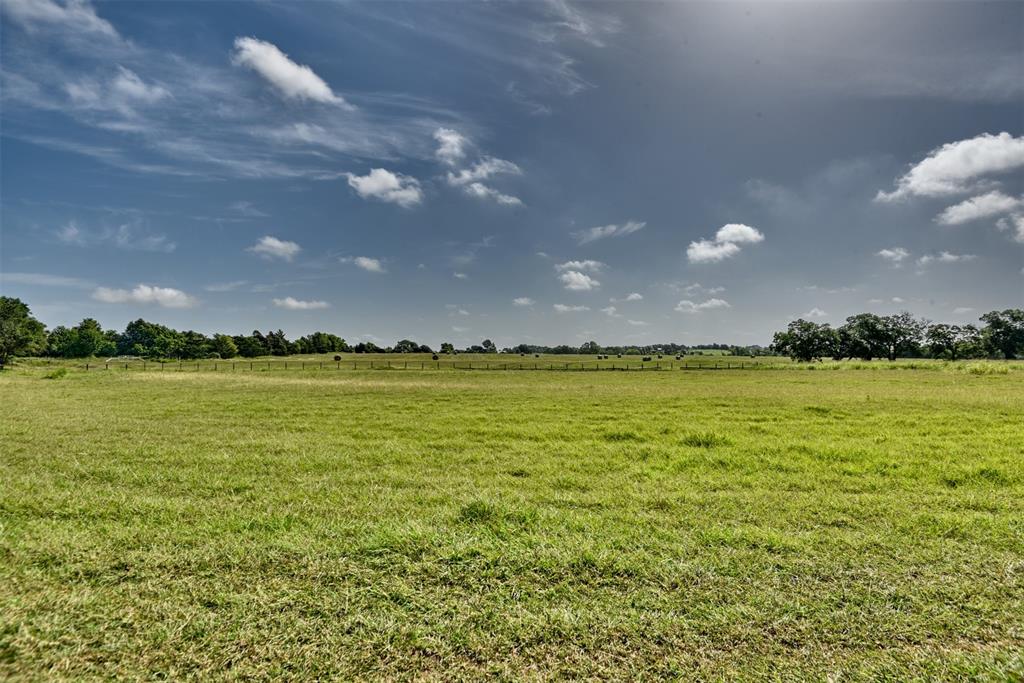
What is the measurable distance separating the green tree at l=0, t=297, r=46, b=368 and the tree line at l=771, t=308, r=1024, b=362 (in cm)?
17533

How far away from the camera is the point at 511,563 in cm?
564

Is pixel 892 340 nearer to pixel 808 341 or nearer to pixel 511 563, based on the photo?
pixel 808 341

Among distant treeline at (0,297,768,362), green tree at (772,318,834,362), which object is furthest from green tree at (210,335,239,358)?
green tree at (772,318,834,362)

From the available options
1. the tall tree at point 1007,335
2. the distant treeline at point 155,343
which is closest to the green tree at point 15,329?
the distant treeline at point 155,343

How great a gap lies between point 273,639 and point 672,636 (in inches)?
149

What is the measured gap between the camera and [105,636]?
4.12 m

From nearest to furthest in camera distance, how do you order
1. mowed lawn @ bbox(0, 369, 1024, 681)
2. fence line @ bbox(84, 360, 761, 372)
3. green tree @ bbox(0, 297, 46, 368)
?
mowed lawn @ bbox(0, 369, 1024, 681)
green tree @ bbox(0, 297, 46, 368)
fence line @ bbox(84, 360, 761, 372)

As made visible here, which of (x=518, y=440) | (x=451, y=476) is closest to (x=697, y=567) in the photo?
(x=451, y=476)

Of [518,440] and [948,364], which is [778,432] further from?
[948,364]

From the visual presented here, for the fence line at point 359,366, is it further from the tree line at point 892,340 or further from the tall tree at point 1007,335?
the tall tree at point 1007,335

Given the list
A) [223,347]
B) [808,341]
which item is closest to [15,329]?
[223,347]

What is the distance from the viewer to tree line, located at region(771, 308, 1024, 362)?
129m

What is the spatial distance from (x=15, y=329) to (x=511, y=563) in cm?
10512

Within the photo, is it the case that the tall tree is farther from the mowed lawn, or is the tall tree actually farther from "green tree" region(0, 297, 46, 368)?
"green tree" region(0, 297, 46, 368)
